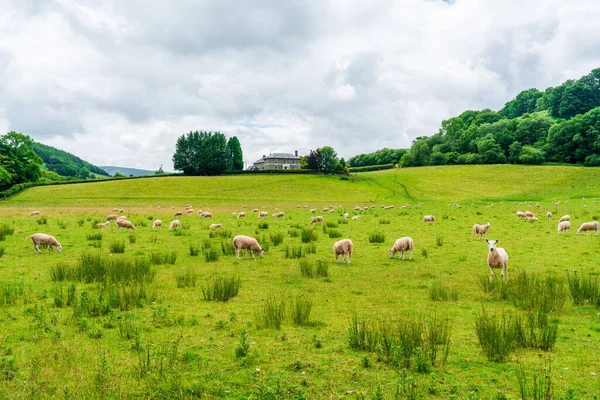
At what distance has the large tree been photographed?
314 feet

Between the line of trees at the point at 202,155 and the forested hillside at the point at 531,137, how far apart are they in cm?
5231

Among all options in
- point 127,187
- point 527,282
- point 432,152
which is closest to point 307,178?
point 127,187

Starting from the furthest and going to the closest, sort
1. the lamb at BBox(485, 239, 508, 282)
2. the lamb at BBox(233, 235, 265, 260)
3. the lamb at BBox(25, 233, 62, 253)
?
the lamb at BBox(25, 233, 62, 253) → the lamb at BBox(233, 235, 265, 260) → the lamb at BBox(485, 239, 508, 282)

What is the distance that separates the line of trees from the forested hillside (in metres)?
52.3

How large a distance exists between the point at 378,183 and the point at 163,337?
68805mm

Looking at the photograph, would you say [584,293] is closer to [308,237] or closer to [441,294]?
[441,294]

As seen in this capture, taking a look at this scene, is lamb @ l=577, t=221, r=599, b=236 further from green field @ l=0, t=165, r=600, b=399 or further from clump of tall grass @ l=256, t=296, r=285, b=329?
clump of tall grass @ l=256, t=296, r=285, b=329

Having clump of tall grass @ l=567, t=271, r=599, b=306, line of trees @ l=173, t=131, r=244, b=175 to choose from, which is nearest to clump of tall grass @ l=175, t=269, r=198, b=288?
clump of tall grass @ l=567, t=271, r=599, b=306

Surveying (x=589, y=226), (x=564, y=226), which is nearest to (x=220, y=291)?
(x=564, y=226)

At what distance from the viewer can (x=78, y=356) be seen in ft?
18.8

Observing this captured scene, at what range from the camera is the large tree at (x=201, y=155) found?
95750mm

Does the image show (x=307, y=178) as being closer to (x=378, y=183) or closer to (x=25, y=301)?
(x=378, y=183)

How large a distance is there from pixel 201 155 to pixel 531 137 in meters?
85.5

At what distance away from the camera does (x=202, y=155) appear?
9581 centimetres
